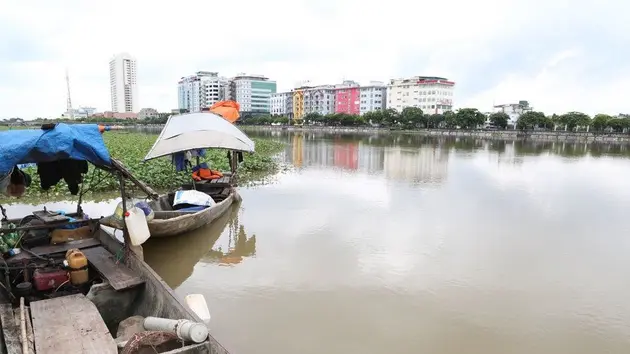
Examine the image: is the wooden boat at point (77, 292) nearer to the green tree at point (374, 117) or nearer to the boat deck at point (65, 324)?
the boat deck at point (65, 324)

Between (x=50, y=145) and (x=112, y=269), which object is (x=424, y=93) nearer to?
(x=112, y=269)

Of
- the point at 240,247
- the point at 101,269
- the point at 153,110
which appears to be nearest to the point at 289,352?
the point at 101,269

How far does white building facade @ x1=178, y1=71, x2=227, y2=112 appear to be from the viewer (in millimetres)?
99312

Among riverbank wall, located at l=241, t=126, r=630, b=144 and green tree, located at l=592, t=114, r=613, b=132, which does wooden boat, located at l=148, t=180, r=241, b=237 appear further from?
green tree, located at l=592, t=114, r=613, b=132

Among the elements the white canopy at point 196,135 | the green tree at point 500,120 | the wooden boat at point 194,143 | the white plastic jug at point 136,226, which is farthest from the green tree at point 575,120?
the white plastic jug at point 136,226

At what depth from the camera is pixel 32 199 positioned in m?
11.0

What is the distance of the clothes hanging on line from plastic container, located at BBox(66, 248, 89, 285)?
1.26 meters

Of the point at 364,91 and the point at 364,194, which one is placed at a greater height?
the point at 364,91

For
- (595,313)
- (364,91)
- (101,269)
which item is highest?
(364,91)

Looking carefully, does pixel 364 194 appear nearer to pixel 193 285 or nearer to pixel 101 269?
pixel 193 285

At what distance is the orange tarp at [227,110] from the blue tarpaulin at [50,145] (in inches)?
285

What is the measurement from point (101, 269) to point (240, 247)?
3.68 metres

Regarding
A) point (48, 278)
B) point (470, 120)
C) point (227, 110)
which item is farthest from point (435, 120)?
point (48, 278)

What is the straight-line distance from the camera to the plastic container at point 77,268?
15.1ft
